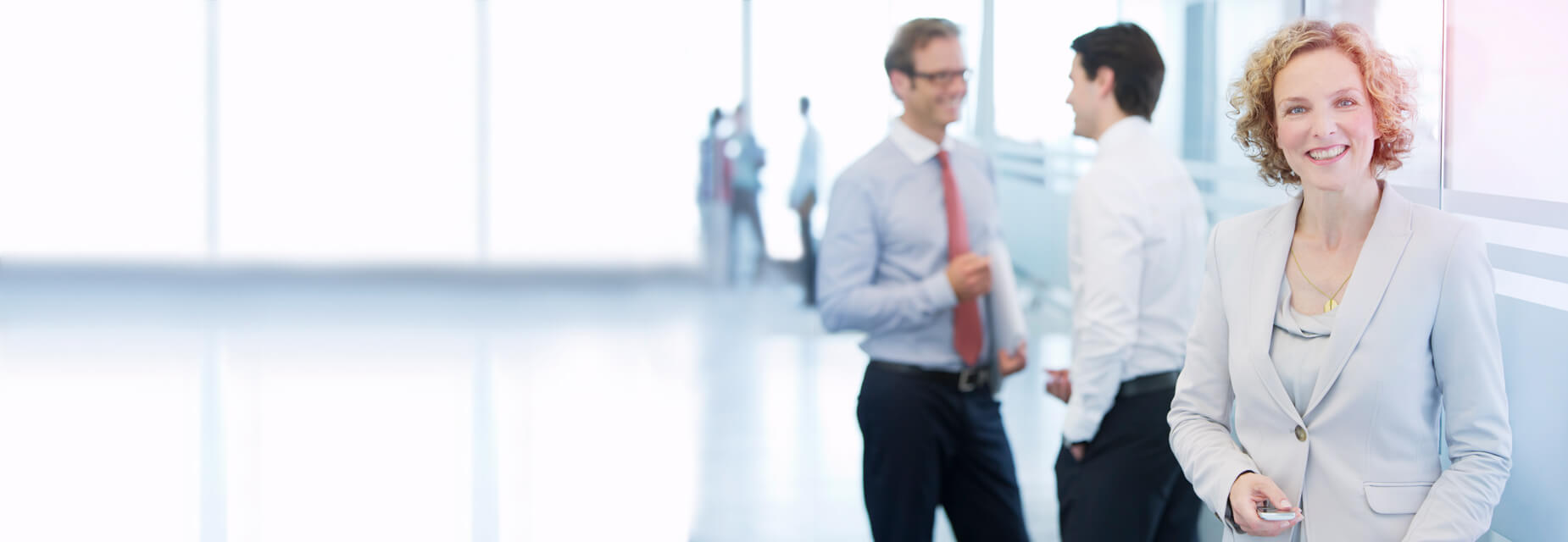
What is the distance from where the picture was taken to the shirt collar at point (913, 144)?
2.80m

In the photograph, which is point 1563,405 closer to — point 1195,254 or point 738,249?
point 1195,254

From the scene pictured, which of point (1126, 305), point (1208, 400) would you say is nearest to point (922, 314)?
point (1126, 305)

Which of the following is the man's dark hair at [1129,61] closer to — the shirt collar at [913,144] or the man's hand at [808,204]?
the shirt collar at [913,144]

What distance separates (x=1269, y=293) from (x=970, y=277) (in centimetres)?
114

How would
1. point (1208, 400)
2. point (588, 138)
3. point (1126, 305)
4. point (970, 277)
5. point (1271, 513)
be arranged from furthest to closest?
point (588, 138)
point (970, 277)
point (1126, 305)
point (1208, 400)
point (1271, 513)

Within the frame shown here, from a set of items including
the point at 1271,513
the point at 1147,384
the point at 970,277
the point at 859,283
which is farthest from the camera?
the point at 859,283

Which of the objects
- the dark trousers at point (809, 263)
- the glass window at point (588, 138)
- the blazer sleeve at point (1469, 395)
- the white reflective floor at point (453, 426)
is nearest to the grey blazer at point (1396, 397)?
the blazer sleeve at point (1469, 395)

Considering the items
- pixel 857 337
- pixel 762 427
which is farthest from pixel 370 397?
pixel 857 337

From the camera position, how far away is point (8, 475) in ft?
14.5

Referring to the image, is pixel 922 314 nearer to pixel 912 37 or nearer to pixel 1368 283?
pixel 912 37

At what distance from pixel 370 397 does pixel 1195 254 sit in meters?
4.69

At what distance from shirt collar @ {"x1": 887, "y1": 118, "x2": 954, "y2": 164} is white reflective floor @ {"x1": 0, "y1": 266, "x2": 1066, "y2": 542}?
1.56 metres

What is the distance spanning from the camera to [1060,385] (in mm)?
2641

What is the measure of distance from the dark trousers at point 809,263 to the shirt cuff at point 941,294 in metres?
4.56
